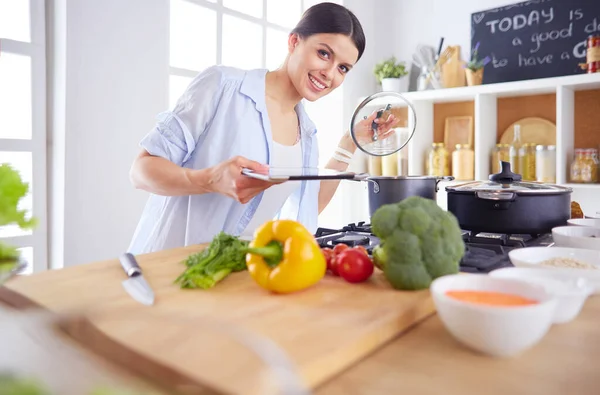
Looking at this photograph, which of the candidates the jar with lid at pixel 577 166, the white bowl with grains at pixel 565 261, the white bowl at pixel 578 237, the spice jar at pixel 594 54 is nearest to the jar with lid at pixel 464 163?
the jar with lid at pixel 577 166

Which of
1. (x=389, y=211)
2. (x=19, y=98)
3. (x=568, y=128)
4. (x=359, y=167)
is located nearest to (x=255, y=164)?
(x=389, y=211)

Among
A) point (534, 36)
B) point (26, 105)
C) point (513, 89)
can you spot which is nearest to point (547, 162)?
point (513, 89)

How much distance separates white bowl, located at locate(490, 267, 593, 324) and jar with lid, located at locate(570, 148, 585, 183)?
189cm

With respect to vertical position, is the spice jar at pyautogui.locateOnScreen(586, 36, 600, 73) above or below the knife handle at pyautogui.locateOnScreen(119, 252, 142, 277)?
above

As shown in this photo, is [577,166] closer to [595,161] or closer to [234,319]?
[595,161]

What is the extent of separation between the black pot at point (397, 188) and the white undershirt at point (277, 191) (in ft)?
1.34

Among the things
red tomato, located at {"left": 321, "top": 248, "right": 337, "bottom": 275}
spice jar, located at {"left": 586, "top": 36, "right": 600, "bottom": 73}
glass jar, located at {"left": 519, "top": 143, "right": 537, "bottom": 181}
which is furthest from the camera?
glass jar, located at {"left": 519, "top": 143, "right": 537, "bottom": 181}

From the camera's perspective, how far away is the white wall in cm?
178

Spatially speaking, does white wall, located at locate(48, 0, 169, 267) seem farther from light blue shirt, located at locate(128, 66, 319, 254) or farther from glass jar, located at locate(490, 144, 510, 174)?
glass jar, located at locate(490, 144, 510, 174)

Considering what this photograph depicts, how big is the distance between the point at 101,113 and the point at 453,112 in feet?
6.60

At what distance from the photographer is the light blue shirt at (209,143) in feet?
4.61

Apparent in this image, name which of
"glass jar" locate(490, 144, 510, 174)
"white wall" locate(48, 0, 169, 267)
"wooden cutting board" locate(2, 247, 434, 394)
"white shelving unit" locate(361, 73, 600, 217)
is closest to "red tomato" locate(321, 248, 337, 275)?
"wooden cutting board" locate(2, 247, 434, 394)

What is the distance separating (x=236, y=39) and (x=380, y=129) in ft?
4.73

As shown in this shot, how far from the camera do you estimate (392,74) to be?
2984mm
